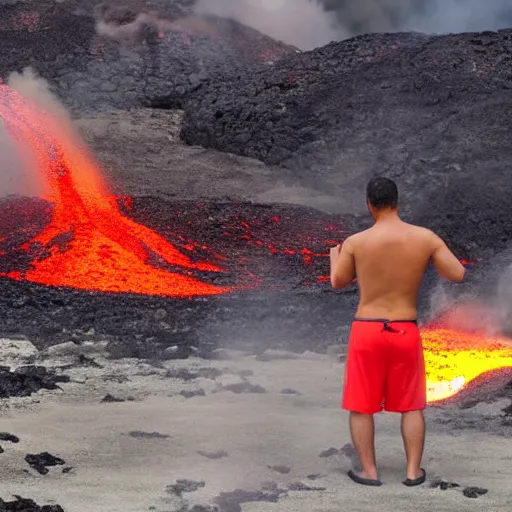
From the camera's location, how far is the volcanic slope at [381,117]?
21375 mm

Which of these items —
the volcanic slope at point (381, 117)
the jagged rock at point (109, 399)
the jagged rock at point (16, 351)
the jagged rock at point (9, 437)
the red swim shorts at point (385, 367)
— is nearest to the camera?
the red swim shorts at point (385, 367)

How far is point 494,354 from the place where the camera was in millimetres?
8242

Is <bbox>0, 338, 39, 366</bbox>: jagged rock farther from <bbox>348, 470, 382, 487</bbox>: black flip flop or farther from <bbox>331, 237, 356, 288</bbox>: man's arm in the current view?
<bbox>331, 237, 356, 288</bbox>: man's arm

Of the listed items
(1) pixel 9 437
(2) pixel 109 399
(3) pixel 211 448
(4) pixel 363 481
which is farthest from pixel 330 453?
(2) pixel 109 399

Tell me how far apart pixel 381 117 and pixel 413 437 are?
20.7 meters

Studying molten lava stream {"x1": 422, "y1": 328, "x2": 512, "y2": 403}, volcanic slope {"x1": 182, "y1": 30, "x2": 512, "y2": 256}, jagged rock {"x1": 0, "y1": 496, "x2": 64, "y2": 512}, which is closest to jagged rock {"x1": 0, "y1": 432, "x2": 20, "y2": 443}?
jagged rock {"x1": 0, "y1": 496, "x2": 64, "y2": 512}

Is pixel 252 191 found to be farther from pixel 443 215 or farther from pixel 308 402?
pixel 308 402

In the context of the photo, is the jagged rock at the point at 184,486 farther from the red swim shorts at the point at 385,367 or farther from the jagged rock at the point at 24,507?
the red swim shorts at the point at 385,367

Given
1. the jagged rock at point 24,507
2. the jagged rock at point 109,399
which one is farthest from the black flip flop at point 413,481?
the jagged rock at point 109,399

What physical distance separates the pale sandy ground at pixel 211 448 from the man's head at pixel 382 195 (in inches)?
62.2

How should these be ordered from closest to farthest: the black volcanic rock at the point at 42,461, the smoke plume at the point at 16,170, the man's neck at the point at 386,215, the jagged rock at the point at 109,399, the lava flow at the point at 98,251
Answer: the man's neck at the point at 386,215
the black volcanic rock at the point at 42,461
the jagged rock at the point at 109,399
the lava flow at the point at 98,251
the smoke plume at the point at 16,170

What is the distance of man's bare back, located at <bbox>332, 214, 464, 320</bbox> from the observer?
4887 millimetres

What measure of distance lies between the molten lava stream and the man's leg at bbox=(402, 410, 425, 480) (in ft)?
6.76

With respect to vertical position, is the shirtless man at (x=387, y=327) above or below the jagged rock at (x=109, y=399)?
above
